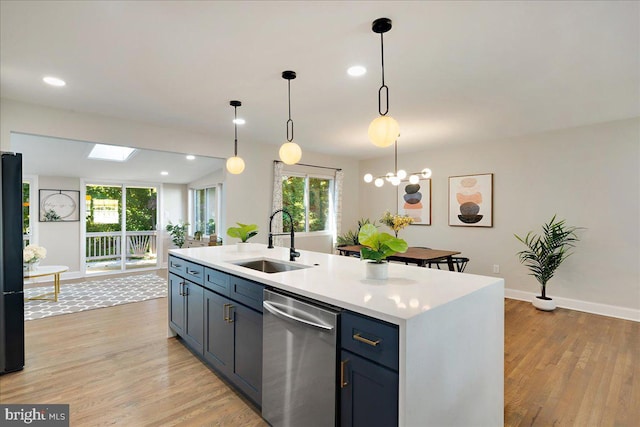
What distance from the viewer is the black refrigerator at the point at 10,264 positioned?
2.53 metres

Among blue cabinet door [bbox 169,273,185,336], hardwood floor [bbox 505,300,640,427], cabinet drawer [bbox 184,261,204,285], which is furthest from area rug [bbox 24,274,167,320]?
hardwood floor [bbox 505,300,640,427]

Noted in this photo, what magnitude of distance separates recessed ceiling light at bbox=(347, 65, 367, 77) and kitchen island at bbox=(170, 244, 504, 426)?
5.37ft

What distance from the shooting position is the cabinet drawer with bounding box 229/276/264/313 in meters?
2.01

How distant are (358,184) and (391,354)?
6083 millimetres

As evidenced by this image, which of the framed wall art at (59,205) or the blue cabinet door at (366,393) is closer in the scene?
the blue cabinet door at (366,393)

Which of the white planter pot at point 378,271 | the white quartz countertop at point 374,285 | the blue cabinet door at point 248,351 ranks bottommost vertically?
the blue cabinet door at point 248,351

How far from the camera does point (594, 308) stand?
4195 mm

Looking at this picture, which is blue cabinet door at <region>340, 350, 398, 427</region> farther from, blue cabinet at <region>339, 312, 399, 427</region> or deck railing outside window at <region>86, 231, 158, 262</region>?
deck railing outside window at <region>86, 231, 158, 262</region>

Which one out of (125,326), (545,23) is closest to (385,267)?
(545,23)

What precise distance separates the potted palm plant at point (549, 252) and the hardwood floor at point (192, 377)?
2.00 ft

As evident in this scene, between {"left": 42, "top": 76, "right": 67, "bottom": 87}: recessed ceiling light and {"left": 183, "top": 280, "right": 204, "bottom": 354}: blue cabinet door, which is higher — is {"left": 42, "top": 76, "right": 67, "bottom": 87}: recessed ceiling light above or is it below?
above

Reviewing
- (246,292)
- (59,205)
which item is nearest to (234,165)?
(246,292)

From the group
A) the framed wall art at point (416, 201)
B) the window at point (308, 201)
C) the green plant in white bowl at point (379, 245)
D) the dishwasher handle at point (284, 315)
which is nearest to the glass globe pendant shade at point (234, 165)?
the dishwasher handle at point (284, 315)

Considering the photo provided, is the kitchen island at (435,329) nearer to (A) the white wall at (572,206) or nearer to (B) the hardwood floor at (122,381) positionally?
(B) the hardwood floor at (122,381)
